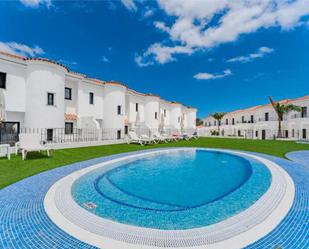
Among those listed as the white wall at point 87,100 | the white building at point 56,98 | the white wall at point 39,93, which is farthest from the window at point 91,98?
the white wall at point 39,93

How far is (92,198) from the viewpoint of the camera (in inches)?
182

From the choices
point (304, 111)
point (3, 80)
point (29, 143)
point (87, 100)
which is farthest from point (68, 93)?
point (304, 111)

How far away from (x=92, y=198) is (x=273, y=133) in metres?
38.7

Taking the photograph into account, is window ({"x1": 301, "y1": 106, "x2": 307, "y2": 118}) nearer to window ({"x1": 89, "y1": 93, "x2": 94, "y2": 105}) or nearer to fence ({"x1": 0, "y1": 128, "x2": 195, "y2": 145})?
fence ({"x1": 0, "y1": 128, "x2": 195, "y2": 145})

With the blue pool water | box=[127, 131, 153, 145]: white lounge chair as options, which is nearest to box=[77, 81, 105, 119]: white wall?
box=[127, 131, 153, 145]: white lounge chair

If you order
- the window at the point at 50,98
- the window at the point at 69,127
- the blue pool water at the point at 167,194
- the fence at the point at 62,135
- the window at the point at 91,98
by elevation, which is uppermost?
the window at the point at 91,98

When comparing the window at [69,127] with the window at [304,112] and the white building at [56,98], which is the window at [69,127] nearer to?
the white building at [56,98]

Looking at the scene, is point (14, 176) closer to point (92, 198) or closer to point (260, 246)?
point (92, 198)

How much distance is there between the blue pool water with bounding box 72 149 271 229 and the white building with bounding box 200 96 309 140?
99.9ft

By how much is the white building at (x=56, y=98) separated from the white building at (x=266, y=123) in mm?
28795

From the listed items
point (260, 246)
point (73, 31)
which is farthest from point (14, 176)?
point (73, 31)

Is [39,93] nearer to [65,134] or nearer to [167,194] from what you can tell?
[65,134]

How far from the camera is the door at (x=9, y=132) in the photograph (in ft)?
42.5

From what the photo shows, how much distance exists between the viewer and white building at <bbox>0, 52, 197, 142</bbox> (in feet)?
45.5
